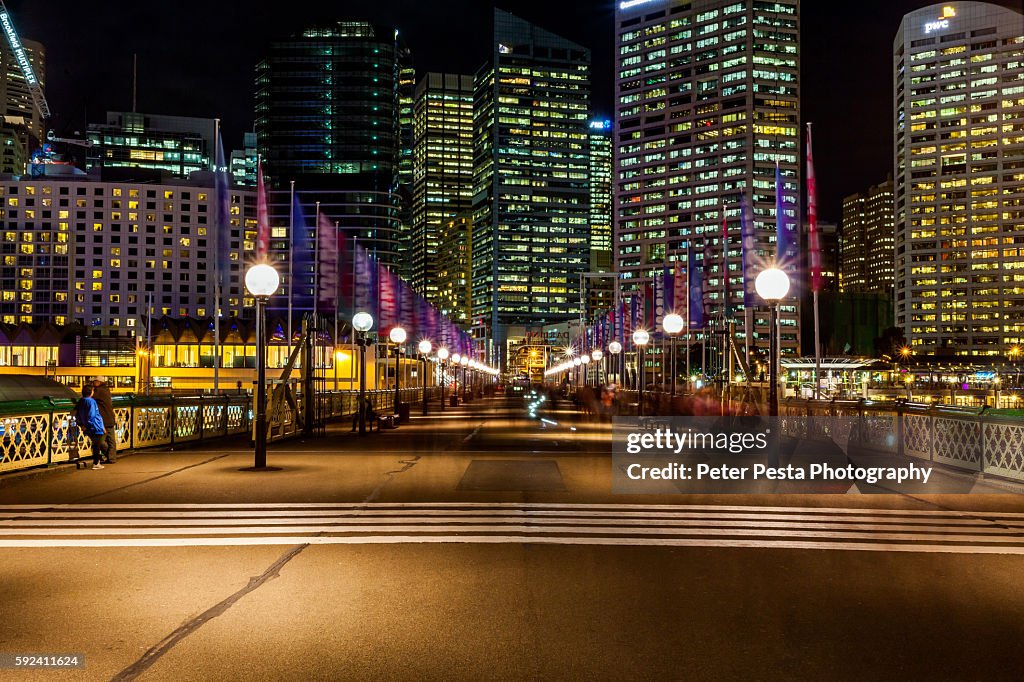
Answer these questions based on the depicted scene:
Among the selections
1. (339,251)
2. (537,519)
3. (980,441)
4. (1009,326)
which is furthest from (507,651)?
(1009,326)

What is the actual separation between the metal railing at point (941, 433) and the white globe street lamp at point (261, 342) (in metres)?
14.2

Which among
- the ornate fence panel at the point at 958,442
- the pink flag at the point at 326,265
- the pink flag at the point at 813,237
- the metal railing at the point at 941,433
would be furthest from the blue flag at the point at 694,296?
the ornate fence panel at the point at 958,442

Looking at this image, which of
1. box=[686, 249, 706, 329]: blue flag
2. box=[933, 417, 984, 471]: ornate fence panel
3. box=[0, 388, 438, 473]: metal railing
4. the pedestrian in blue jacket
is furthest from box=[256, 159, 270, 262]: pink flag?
box=[686, 249, 706, 329]: blue flag

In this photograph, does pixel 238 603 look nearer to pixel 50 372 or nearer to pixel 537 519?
pixel 537 519

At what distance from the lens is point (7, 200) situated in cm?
16575

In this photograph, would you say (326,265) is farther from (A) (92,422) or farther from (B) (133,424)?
(A) (92,422)

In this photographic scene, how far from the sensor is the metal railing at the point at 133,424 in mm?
17359

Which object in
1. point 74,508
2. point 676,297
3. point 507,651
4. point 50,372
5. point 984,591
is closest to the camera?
point 507,651

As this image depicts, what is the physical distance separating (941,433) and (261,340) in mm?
14811

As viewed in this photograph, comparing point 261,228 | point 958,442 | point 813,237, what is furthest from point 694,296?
point 958,442

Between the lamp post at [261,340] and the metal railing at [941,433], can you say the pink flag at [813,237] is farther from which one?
the lamp post at [261,340]

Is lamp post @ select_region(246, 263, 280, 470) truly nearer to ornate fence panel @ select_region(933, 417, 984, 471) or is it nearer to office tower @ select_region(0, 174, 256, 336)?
ornate fence panel @ select_region(933, 417, 984, 471)

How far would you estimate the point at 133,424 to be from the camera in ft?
74.7

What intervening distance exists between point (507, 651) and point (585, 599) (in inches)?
64.5
